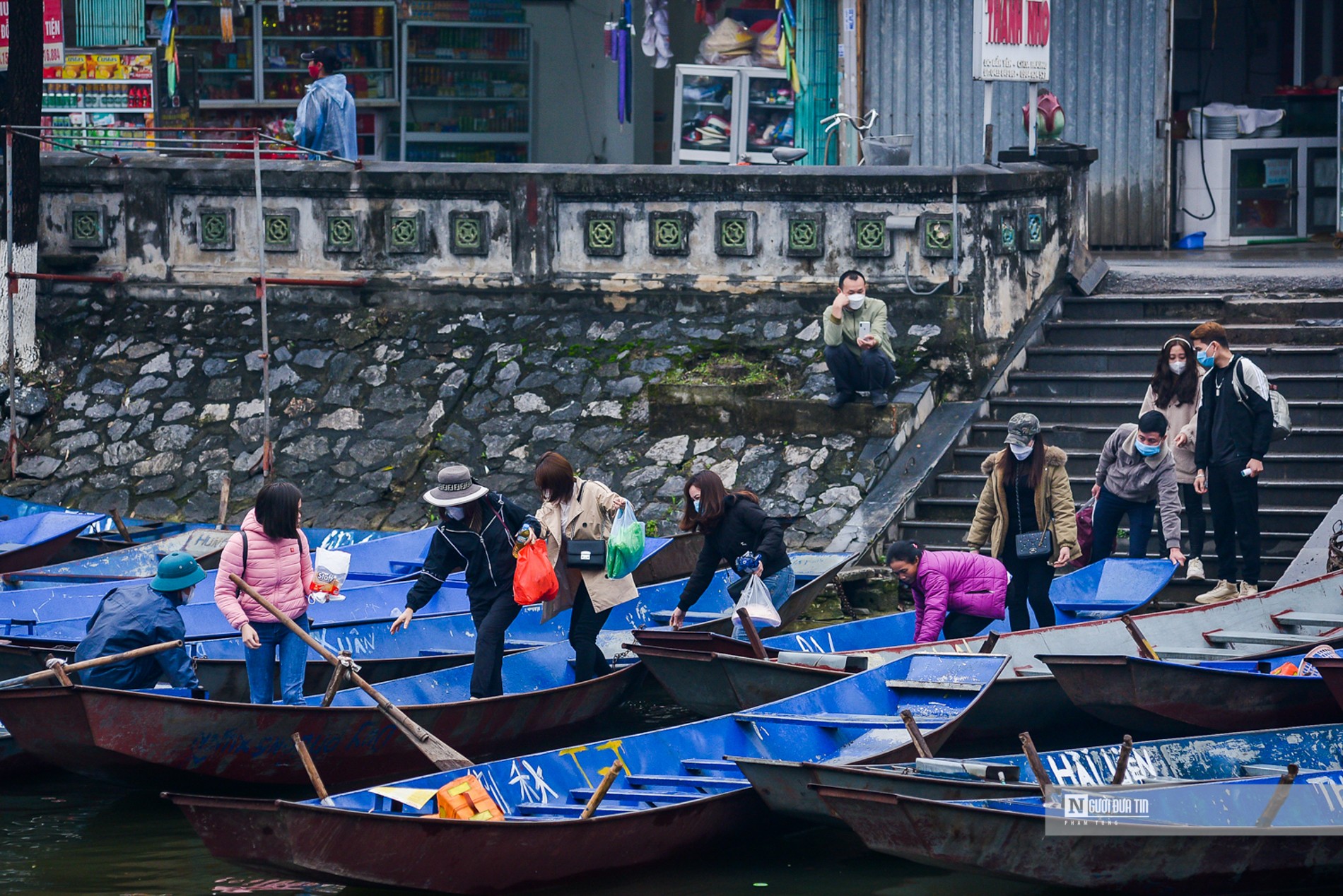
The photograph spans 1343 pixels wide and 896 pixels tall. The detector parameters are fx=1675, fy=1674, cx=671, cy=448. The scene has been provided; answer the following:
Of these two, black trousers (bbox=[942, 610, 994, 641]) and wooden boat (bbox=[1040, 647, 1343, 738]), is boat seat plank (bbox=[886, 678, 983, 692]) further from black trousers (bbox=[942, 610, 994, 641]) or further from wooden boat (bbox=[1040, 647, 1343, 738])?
black trousers (bbox=[942, 610, 994, 641])

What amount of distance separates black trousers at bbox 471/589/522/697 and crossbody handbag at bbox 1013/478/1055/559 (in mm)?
3045

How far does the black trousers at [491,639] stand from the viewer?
936cm

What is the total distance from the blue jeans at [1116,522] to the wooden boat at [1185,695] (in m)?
2.10

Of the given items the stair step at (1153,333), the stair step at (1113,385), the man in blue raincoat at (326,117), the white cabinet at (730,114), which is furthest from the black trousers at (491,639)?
the white cabinet at (730,114)

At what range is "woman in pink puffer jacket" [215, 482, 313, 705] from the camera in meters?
8.92

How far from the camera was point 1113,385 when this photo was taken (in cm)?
1335

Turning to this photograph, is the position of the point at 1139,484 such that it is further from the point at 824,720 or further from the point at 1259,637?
the point at 824,720

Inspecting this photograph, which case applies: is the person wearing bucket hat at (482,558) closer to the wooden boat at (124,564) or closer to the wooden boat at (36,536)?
the wooden boat at (124,564)

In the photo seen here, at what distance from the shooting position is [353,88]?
19812 mm

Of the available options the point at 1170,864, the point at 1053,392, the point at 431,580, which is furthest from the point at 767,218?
the point at 1170,864

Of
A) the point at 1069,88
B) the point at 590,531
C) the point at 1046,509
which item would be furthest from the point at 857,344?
the point at 1069,88

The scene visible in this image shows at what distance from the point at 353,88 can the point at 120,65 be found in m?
3.02

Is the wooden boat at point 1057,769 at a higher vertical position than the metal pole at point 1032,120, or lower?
lower

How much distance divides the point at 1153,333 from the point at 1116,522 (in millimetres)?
3023
